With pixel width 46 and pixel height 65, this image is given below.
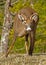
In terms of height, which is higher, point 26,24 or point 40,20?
point 26,24

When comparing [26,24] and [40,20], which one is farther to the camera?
[40,20]

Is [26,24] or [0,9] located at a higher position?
[26,24]

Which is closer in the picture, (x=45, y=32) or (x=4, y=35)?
(x=4, y=35)

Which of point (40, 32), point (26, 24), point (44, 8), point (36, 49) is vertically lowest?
point (36, 49)

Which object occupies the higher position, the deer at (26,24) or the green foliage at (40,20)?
the deer at (26,24)

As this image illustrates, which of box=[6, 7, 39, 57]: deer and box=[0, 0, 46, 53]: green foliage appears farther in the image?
box=[0, 0, 46, 53]: green foliage

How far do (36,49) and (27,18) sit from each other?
20.9 ft

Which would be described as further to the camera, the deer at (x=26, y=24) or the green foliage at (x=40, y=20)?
the green foliage at (x=40, y=20)

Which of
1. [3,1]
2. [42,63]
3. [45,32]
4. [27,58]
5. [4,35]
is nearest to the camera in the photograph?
[42,63]

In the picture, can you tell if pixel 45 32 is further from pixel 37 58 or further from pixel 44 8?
pixel 37 58

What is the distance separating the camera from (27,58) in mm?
6984

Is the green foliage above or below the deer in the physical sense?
below

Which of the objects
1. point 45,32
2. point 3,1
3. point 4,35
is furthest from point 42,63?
point 3,1

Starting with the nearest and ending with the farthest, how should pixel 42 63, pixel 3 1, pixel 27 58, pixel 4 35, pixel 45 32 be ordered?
pixel 42 63, pixel 27 58, pixel 4 35, pixel 45 32, pixel 3 1
